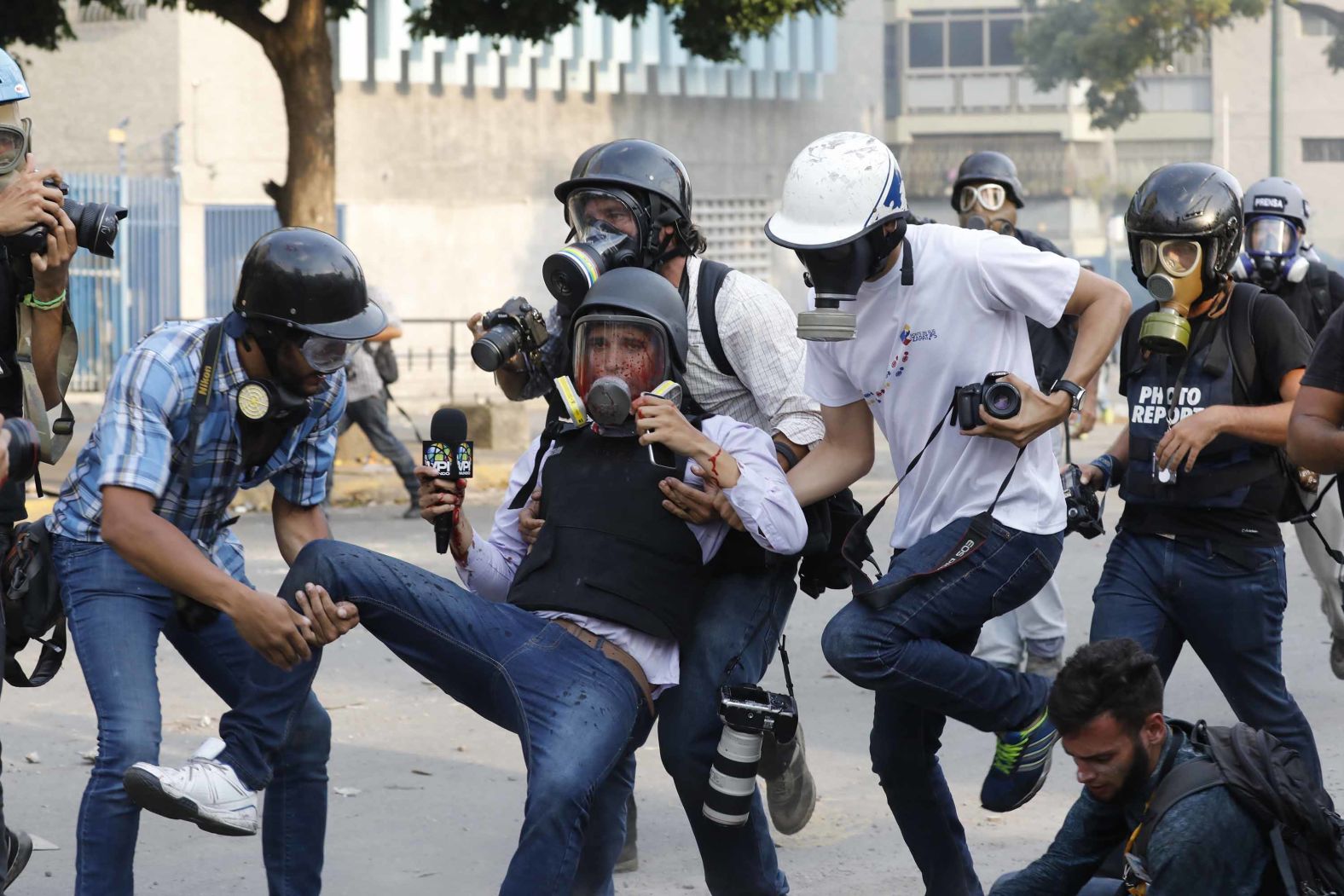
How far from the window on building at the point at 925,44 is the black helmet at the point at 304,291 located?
4621 centimetres

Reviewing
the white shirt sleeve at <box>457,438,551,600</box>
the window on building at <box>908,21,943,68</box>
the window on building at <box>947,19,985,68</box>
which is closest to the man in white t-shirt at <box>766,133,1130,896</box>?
the white shirt sleeve at <box>457,438,551,600</box>

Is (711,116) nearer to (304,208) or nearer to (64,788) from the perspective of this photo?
(304,208)

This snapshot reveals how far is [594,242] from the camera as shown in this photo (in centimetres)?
455

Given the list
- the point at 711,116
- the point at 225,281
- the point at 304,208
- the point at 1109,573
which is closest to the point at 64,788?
the point at 1109,573

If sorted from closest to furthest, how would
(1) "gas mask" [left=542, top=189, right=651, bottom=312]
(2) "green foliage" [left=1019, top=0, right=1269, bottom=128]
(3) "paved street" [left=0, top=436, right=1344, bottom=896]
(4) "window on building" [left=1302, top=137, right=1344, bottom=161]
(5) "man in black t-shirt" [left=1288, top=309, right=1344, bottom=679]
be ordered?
(5) "man in black t-shirt" [left=1288, top=309, right=1344, bottom=679] < (1) "gas mask" [left=542, top=189, right=651, bottom=312] < (3) "paved street" [left=0, top=436, right=1344, bottom=896] < (2) "green foliage" [left=1019, top=0, right=1269, bottom=128] < (4) "window on building" [left=1302, top=137, right=1344, bottom=161]

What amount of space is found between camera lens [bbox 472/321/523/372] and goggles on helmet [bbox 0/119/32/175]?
4.57ft

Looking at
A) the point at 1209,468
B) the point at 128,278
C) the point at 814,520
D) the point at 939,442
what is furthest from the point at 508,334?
the point at 128,278

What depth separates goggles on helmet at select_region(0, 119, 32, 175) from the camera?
4.82 meters

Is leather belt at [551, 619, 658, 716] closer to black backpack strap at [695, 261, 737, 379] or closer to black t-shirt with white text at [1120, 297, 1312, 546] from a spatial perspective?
black backpack strap at [695, 261, 737, 379]

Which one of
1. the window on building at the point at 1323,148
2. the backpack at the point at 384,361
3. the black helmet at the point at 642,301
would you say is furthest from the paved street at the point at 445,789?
the window on building at the point at 1323,148

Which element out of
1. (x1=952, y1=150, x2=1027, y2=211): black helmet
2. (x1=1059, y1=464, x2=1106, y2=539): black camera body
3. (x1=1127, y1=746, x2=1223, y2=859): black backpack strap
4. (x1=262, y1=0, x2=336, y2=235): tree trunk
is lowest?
(x1=1127, y1=746, x2=1223, y2=859): black backpack strap

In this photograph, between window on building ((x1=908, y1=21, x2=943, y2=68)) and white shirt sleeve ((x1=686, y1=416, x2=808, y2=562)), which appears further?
window on building ((x1=908, y1=21, x2=943, y2=68))

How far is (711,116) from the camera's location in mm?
26406

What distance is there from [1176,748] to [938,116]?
150 feet
